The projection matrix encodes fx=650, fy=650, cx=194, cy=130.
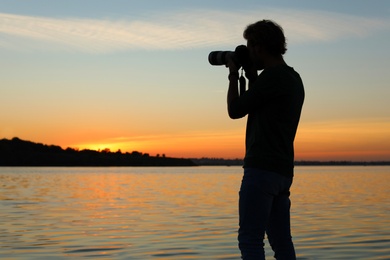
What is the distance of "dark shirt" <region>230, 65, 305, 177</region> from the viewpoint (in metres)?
4.42

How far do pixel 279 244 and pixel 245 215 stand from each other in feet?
1.68

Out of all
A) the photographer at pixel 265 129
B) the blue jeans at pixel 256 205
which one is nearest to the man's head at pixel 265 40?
the photographer at pixel 265 129

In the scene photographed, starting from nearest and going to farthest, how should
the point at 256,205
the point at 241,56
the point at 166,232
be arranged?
the point at 256,205
the point at 241,56
the point at 166,232

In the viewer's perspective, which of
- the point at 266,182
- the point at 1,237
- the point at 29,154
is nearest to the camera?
the point at 266,182

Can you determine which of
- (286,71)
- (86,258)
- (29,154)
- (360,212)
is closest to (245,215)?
(286,71)

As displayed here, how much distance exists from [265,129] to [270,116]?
0.10 m

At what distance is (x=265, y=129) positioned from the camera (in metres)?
4.46

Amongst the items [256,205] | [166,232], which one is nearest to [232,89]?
[256,205]

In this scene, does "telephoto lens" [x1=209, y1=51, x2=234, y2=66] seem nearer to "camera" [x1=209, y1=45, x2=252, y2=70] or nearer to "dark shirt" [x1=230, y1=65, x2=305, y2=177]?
"camera" [x1=209, y1=45, x2=252, y2=70]

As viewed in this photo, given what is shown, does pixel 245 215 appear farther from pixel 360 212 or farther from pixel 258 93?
pixel 360 212

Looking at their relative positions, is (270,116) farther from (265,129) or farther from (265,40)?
(265,40)

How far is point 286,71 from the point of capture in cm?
456

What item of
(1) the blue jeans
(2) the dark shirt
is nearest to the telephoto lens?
(2) the dark shirt

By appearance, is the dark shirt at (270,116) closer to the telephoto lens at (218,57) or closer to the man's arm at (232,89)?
the man's arm at (232,89)
